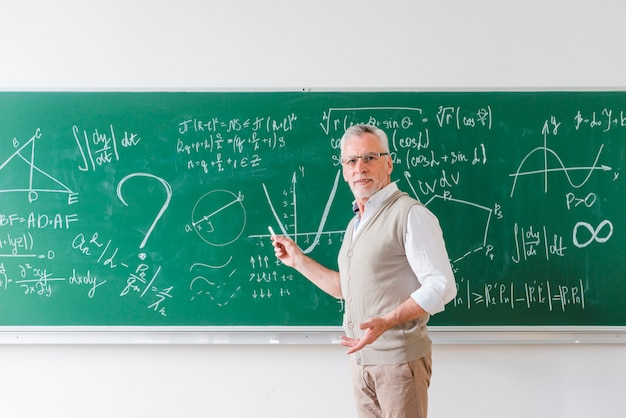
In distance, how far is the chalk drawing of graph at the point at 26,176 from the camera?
2646 mm

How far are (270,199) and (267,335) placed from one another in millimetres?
693

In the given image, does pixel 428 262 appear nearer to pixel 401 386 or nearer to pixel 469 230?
pixel 401 386

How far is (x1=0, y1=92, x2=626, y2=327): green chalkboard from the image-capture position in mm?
2566

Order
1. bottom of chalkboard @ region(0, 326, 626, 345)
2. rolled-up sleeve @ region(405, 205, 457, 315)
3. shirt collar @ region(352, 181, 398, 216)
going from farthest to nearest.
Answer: bottom of chalkboard @ region(0, 326, 626, 345) → shirt collar @ region(352, 181, 398, 216) → rolled-up sleeve @ region(405, 205, 457, 315)

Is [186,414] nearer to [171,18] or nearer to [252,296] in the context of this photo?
[252,296]

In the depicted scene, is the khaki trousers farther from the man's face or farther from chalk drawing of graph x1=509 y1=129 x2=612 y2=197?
chalk drawing of graph x1=509 y1=129 x2=612 y2=197

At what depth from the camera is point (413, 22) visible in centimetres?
265

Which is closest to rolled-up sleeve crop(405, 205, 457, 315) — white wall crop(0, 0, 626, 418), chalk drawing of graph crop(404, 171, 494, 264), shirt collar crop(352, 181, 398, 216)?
shirt collar crop(352, 181, 398, 216)

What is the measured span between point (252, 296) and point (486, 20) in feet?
6.11

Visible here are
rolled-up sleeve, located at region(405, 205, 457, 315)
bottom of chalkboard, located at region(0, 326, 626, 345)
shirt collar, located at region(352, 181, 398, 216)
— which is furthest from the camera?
bottom of chalkboard, located at region(0, 326, 626, 345)

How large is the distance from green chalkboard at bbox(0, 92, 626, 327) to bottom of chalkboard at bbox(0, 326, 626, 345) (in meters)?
0.04

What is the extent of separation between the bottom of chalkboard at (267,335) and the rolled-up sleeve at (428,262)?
842 millimetres

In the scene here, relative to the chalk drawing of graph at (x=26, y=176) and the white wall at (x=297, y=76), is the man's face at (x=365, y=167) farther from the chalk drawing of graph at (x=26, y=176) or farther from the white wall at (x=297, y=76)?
the chalk drawing of graph at (x=26, y=176)

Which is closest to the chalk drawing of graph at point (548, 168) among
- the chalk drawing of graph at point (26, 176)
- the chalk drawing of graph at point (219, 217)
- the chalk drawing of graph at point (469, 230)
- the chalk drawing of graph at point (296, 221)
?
the chalk drawing of graph at point (469, 230)
